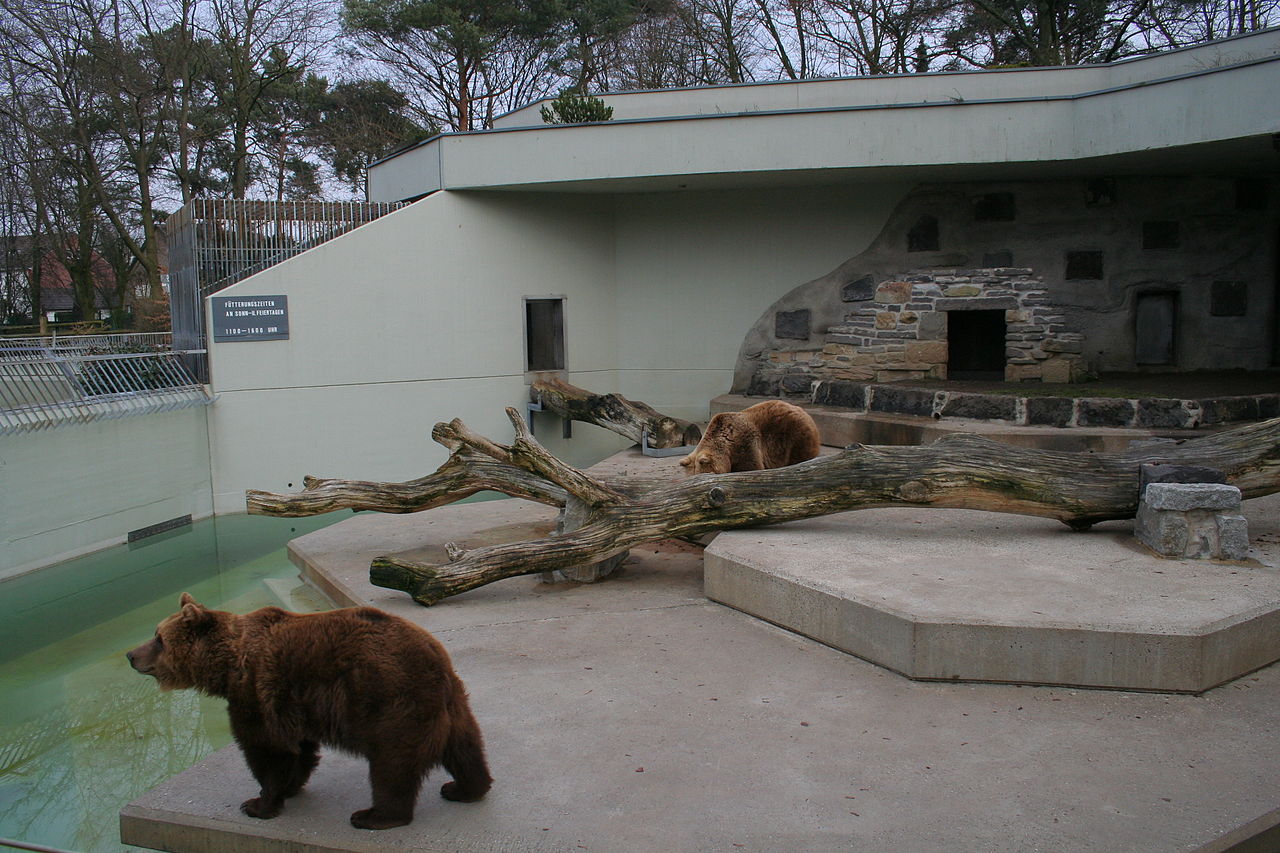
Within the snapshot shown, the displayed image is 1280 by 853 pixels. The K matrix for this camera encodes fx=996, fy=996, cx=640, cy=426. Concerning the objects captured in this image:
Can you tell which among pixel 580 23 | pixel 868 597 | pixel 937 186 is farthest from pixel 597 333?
pixel 580 23

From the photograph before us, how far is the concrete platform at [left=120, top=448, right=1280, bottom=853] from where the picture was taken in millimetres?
3426

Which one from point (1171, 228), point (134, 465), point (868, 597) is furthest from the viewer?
point (1171, 228)

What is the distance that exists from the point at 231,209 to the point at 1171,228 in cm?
1105

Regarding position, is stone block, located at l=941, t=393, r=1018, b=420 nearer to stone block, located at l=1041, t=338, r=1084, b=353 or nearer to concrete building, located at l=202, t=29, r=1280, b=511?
concrete building, located at l=202, t=29, r=1280, b=511

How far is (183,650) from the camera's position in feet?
10.9

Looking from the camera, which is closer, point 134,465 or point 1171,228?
point 134,465

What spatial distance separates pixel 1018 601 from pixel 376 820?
3189 millimetres

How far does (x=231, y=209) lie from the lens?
1084 cm

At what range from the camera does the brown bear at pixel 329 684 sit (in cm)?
326

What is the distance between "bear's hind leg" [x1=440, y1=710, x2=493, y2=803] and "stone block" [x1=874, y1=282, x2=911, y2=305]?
1002cm

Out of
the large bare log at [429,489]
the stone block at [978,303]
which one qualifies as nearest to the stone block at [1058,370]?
the stone block at [978,303]

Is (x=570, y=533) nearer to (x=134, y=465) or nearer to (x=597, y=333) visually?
(x=134, y=465)

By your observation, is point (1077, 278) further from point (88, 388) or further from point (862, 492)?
point (88, 388)

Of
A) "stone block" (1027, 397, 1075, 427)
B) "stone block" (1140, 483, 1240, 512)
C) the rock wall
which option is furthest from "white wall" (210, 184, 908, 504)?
"stone block" (1140, 483, 1240, 512)
